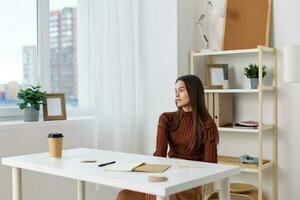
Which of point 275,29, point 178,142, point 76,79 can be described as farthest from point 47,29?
point 275,29

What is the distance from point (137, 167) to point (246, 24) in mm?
2087

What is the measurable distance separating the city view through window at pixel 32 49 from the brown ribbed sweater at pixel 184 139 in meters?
1.39

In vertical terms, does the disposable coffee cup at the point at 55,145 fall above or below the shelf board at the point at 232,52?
below

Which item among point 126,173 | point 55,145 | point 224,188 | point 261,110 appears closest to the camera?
point 126,173

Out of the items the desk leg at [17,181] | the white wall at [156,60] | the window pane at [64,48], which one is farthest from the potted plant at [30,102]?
the white wall at [156,60]

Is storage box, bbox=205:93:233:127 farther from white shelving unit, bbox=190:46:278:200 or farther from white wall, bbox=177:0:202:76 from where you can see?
white wall, bbox=177:0:202:76

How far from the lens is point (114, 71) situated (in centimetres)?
359

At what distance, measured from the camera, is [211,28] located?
3.90m

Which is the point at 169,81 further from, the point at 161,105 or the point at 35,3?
the point at 35,3

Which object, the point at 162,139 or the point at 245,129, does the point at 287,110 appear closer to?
→ the point at 245,129

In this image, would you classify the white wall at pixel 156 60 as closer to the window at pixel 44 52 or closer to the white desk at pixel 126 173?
the window at pixel 44 52

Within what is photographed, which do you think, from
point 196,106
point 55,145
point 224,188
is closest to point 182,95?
point 196,106

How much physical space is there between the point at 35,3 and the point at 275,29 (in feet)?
6.63

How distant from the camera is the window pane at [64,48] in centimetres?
366
